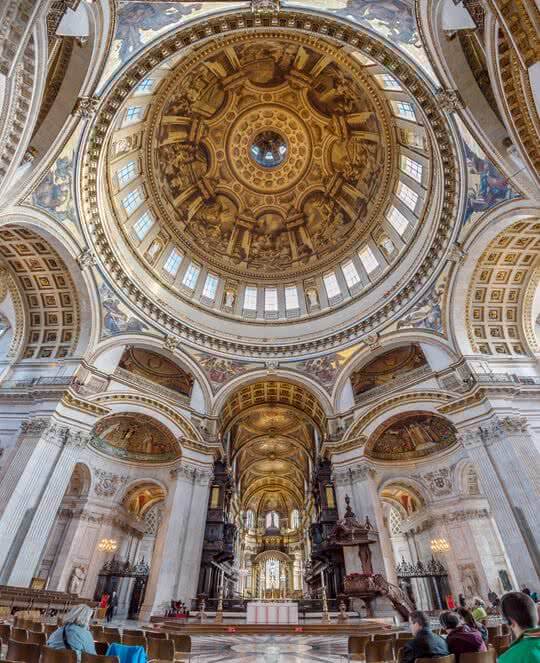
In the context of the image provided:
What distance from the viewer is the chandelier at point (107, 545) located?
19016mm

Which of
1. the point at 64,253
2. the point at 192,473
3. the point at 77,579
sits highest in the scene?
the point at 64,253

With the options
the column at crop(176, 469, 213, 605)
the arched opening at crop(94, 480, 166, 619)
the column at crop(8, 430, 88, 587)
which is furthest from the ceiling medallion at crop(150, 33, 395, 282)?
the arched opening at crop(94, 480, 166, 619)

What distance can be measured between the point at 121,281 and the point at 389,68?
16.8m

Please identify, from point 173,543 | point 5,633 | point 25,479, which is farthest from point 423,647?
point 173,543

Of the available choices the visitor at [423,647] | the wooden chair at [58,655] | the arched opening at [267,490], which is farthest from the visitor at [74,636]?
the arched opening at [267,490]

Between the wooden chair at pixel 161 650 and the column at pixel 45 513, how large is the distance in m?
11.4

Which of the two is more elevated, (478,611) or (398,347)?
(398,347)

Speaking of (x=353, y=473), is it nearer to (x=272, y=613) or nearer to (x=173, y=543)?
(x=272, y=613)

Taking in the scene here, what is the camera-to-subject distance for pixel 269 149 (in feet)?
97.5

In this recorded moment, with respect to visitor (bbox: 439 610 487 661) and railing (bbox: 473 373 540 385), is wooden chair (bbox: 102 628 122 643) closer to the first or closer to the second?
visitor (bbox: 439 610 487 661)

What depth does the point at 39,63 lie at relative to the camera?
9.65 m

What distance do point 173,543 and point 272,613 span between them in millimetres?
A: 7424

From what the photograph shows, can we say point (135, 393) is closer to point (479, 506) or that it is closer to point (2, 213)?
point (2, 213)

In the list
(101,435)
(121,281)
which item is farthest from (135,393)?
(121,281)
